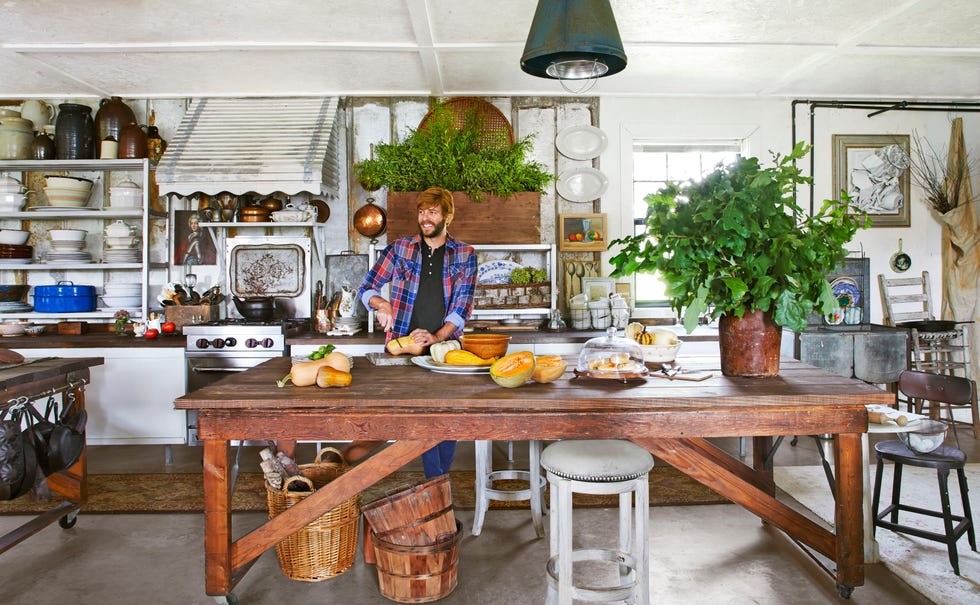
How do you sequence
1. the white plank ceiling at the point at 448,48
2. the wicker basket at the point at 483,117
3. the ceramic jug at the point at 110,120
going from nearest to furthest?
the white plank ceiling at the point at 448,48 < the ceramic jug at the point at 110,120 < the wicker basket at the point at 483,117

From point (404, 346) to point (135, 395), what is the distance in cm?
327

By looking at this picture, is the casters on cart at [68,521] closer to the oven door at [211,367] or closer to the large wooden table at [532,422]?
the oven door at [211,367]

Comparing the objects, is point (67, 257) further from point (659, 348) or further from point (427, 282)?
point (659, 348)

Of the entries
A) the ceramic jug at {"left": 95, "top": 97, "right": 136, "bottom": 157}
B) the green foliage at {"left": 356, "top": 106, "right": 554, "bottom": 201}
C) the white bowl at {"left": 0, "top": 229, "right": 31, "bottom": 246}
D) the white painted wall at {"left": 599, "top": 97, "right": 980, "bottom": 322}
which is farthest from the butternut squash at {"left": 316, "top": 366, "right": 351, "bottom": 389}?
the white bowl at {"left": 0, "top": 229, "right": 31, "bottom": 246}

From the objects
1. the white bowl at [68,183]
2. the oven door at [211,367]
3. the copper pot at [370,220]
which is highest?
the white bowl at [68,183]

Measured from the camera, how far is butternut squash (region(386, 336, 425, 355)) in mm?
3398

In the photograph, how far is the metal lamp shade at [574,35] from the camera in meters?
2.79

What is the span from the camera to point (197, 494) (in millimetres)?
4453

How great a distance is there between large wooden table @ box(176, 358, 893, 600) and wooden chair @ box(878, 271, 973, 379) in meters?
4.06

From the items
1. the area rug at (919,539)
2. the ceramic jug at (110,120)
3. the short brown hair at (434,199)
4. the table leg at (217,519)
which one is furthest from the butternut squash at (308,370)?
the ceramic jug at (110,120)

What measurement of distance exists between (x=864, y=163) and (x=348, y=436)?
20.6 ft

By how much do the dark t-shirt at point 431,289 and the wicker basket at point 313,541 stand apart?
1.28 m

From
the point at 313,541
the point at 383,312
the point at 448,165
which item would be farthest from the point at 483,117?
the point at 313,541

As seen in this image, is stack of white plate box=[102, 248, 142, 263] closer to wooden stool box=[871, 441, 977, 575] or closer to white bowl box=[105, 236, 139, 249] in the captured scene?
white bowl box=[105, 236, 139, 249]
